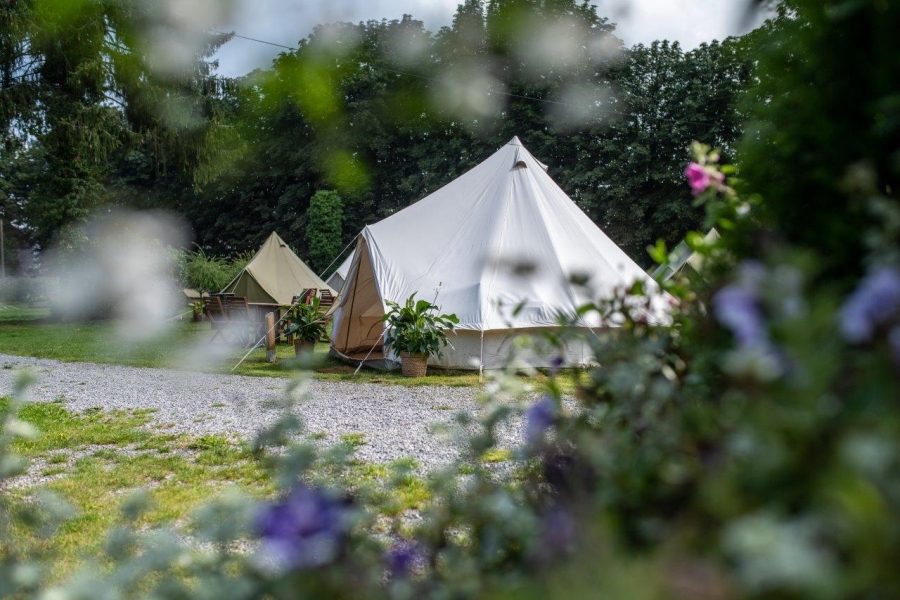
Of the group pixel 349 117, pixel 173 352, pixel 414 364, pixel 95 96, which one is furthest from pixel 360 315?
pixel 349 117

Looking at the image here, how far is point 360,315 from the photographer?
939cm

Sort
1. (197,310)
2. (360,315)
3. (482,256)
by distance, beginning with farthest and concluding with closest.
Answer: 1. (197,310)
2. (360,315)
3. (482,256)

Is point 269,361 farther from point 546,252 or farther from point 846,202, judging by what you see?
point 846,202

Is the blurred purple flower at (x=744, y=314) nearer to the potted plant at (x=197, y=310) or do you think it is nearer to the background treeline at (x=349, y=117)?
the potted plant at (x=197, y=310)

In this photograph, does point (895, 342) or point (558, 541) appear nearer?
point (895, 342)

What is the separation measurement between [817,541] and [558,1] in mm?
27209

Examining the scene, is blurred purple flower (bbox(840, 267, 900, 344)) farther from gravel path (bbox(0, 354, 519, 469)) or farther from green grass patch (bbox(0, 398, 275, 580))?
gravel path (bbox(0, 354, 519, 469))

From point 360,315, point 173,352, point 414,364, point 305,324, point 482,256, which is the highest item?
point 482,256

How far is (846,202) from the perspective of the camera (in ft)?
3.74

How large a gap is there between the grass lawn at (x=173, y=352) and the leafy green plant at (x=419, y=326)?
0.35m

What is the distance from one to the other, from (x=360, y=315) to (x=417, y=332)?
205 centimetres

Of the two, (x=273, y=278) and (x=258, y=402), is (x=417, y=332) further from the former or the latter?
(x=273, y=278)

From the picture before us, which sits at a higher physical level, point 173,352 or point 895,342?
point 895,342

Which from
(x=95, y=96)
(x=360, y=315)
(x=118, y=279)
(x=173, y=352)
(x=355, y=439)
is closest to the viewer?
(x=355, y=439)
